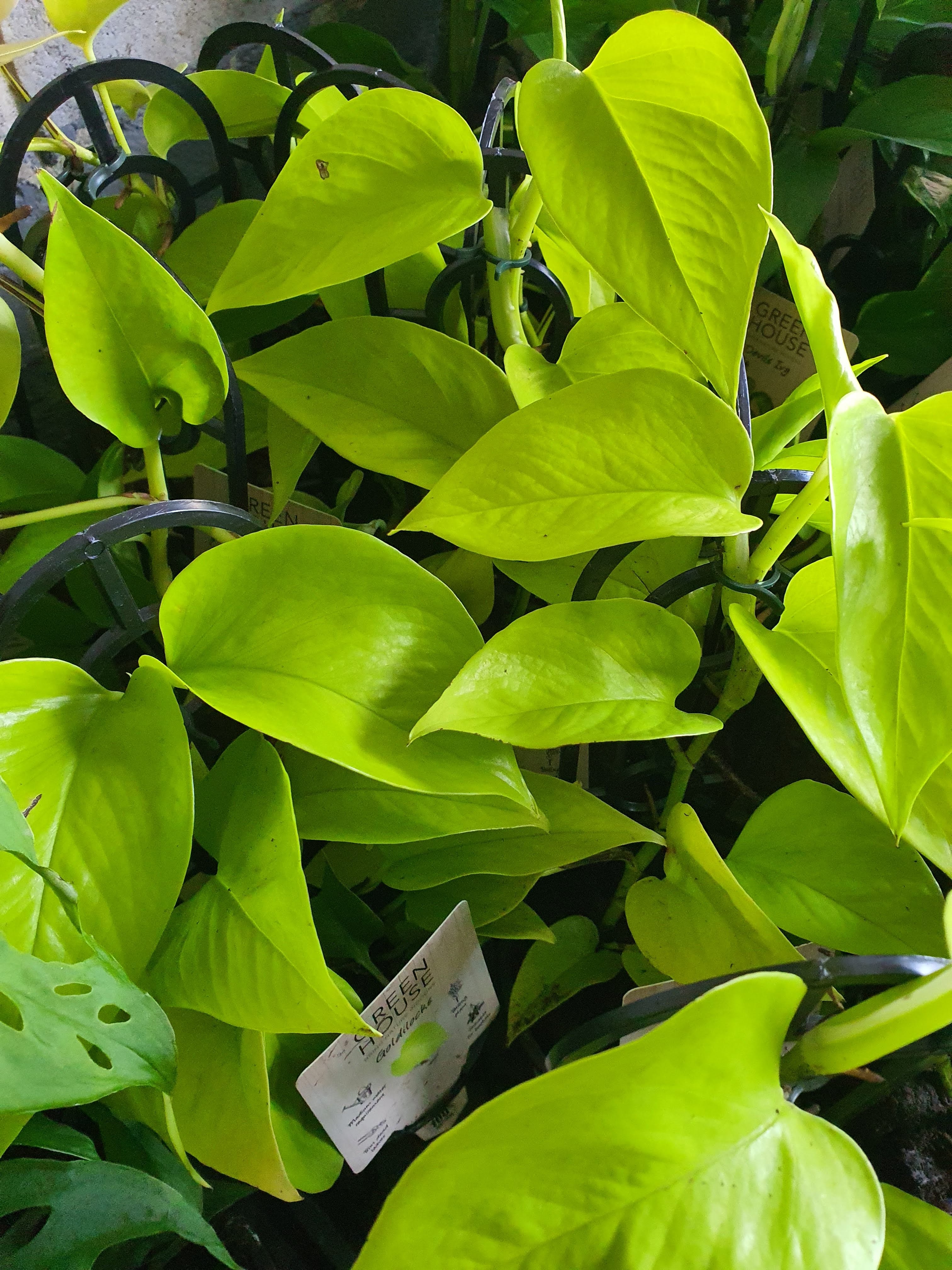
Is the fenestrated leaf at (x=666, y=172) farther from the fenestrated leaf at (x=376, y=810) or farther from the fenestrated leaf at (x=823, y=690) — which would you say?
the fenestrated leaf at (x=376, y=810)

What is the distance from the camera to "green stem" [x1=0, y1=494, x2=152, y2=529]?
41 centimetres

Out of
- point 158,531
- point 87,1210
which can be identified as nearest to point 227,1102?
point 87,1210

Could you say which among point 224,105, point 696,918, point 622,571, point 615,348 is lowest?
point 696,918

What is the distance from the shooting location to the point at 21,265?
446 millimetres

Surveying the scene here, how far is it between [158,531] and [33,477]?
0.17 meters

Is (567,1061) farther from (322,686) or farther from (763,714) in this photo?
(763,714)

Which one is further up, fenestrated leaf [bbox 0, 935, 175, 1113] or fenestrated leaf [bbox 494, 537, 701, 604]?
fenestrated leaf [bbox 494, 537, 701, 604]

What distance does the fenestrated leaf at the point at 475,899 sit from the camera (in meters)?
0.47

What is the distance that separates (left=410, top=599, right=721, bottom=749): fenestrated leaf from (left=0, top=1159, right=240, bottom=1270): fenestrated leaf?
0.21 m

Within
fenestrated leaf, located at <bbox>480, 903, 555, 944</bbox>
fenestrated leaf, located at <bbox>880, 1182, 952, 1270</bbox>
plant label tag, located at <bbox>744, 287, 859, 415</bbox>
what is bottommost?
fenestrated leaf, located at <bbox>880, 1182, 952, 1270</bbox>

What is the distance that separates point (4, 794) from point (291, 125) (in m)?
0.46

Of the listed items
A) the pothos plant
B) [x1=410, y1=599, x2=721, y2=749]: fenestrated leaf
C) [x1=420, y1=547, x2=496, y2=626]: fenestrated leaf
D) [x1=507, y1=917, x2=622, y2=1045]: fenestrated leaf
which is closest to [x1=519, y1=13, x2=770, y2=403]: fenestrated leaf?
the pothos plant

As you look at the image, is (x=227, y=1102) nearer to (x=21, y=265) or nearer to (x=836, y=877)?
(x=836, y=877)

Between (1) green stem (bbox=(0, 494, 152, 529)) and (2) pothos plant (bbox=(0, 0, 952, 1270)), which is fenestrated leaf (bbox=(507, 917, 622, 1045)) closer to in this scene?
(2) pothos plant (bbox=(0, 0, 952, 1270))
